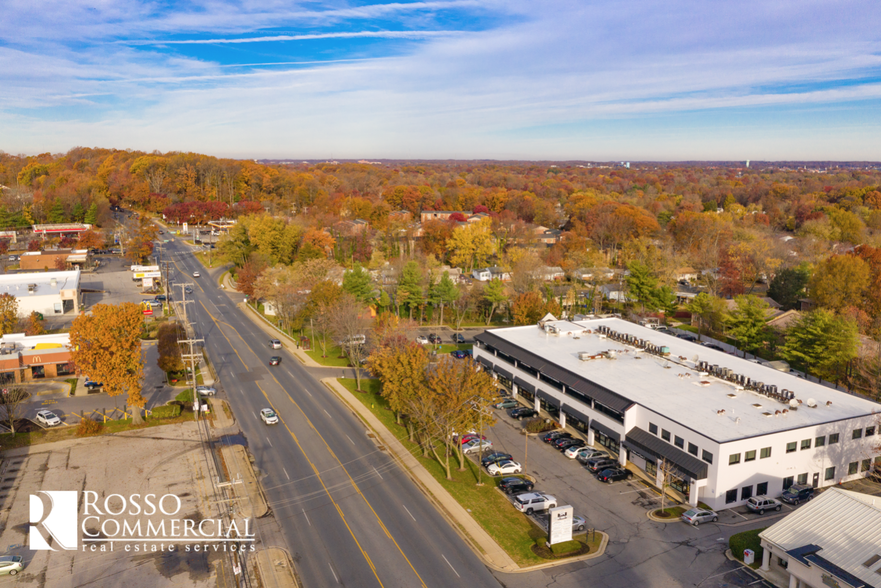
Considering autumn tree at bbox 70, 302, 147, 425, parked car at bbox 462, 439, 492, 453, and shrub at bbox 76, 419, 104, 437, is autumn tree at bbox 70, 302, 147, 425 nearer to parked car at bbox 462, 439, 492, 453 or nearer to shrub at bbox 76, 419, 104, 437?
shrub at bbox 76, 419, 104, 437

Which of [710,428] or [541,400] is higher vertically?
[710,428]

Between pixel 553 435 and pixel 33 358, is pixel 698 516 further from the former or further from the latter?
pixel 33 358

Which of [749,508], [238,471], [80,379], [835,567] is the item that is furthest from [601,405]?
[80,379]

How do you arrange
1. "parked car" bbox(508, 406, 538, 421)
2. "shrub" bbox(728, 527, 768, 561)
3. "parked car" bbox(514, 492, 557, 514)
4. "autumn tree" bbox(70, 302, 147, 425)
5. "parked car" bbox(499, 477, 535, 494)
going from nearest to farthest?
"shrub" bbox(728, 527, 768, 561) → "parked car" bbox(514, 492, 557, 514) → "parked car" bbox(499, 477, 535, 494) → "autumn tree" bbox(70, 302, 147, 425) → "parked car" bbox(508, 406, 538, 421)

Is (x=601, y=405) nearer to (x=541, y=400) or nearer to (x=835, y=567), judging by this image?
(x=541, y=400)

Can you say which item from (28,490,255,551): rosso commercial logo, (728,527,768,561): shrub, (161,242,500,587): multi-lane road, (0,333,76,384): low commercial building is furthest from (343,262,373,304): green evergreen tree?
(728,527,768,561): shrub

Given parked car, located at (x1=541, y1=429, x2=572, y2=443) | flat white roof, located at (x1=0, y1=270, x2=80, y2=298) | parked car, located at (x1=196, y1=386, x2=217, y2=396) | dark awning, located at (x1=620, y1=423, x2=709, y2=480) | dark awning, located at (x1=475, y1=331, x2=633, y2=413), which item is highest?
flat white roof, located at (x1=0, y1=270, x2=80, y2=298)

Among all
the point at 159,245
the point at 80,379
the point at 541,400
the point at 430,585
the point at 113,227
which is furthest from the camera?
the point at 113,227
